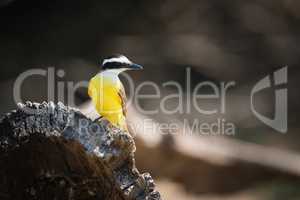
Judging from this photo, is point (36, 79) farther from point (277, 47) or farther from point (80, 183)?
point (80, 183)

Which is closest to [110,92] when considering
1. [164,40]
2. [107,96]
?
[107,96]

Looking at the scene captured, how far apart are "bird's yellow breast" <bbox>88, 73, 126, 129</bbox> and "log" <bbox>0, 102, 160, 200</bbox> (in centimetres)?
16

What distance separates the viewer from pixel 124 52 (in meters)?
5.65

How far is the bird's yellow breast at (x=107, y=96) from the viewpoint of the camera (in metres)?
2.18

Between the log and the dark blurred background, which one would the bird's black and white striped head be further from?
the dark blurred background

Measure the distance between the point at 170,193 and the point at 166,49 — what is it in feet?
6.44

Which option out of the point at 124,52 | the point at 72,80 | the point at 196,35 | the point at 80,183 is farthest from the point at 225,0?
the point at 80,183

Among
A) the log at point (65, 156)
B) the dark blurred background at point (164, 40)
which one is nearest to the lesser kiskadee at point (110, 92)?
the log at point (65, 156)

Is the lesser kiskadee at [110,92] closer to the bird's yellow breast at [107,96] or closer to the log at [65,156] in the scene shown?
the bird's yellow breast at [107,96]

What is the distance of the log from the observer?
1.93m

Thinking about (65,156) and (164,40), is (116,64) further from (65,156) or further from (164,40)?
(164,40)

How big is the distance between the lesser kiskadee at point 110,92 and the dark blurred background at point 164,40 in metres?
3.10

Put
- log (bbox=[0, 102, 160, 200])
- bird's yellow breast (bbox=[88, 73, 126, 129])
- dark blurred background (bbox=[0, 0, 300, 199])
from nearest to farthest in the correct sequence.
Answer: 1. log (bbox=[0, 102, 160, 200])
2. bird's yellow breast (bbox=[88, 73, 126, 129])
3. dark blurred background (bbox=[0, 0, 300, 199])

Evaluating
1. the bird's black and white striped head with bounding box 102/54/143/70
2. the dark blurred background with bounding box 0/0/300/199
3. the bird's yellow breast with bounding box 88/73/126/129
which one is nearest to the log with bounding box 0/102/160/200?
the bird's yellow breast with bounding box 88/73/126/129
